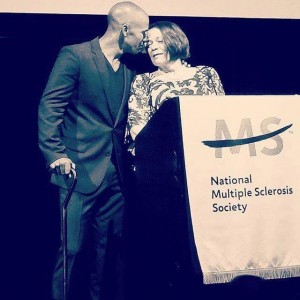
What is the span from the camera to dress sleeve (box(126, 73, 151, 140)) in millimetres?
2060

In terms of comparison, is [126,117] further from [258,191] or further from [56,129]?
[258,191]

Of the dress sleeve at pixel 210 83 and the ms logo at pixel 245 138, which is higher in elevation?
the dress sleeve at pixel 210 83

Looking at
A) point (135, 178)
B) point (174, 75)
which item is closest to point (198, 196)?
point (135, 178)

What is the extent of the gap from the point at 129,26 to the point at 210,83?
44 centimetres

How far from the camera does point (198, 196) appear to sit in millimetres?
1788

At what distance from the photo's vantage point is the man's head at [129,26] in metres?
2.20

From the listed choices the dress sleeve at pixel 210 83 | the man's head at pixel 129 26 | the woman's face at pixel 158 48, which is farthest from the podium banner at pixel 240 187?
the man's head at pixel 129 26

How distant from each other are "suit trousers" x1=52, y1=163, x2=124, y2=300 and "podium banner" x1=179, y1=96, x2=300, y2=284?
0.46 meters

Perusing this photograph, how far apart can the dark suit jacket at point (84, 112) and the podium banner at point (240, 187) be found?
0.42 m

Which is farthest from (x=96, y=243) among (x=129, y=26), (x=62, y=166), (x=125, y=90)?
(x=129, y=26)

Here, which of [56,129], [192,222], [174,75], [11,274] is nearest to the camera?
[192,222]

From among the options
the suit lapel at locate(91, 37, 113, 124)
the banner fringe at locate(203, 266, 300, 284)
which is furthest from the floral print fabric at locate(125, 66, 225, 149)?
the banner fringe at locate(203, 266, 300, 284)

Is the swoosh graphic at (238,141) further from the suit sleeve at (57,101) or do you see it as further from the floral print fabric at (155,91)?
the suit sleeve at (57,101)

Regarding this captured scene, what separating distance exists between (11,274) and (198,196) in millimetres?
1112
